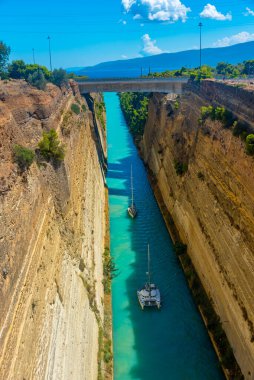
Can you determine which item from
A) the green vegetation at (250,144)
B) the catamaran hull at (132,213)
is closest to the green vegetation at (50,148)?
the green vegetation at (250,144)

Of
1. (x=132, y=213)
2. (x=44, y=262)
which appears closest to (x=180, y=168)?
(x=132, y=213)

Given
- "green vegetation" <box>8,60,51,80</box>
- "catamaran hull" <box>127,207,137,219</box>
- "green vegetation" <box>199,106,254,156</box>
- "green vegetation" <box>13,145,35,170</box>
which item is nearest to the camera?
"green vegetation" <box>13,145,35,170</box>

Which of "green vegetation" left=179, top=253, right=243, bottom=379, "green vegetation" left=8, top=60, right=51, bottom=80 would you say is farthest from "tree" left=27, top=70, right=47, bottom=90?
"green vegetation" left=179, top=253, right=243, bottom=379

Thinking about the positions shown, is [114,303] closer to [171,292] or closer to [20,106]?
[171,292]

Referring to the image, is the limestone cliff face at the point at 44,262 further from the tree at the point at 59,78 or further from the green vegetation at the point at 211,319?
the tree at the point at 59,78

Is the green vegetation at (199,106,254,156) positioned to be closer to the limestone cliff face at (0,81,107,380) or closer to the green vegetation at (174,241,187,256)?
the green vegetation at (174,241,187,256)

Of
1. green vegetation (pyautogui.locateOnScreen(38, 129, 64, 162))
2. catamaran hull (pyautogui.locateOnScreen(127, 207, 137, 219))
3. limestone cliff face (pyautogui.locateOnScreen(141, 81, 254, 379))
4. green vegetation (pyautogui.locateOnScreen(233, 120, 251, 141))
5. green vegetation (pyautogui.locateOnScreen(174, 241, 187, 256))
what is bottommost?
green vegetation (pyautogui.locateOnScreen(174, 241, 187, 256))

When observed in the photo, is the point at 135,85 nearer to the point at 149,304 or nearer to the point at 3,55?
the point at 3,55
